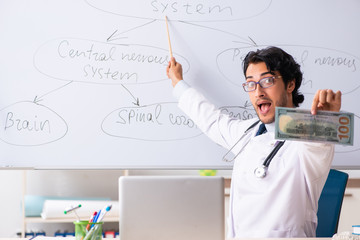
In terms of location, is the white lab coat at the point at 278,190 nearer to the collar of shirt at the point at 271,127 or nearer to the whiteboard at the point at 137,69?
the collar of shirt at the point at 271,127

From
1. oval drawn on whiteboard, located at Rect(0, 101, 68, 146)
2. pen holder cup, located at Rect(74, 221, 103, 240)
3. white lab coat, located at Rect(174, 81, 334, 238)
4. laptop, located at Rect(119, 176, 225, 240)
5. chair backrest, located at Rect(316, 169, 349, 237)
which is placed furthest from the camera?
oval drawn on whiteboard, located at Rect(0, 101, 68, 146)

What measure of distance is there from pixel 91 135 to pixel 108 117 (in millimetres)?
120

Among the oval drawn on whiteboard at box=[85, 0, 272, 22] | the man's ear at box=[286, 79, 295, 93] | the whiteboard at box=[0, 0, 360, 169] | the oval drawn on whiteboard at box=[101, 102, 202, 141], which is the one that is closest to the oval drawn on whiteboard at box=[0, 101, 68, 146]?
the whiteboard at box=[0, 0, 360, 169]

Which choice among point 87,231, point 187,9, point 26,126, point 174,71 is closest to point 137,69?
point 174,71

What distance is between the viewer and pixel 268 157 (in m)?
1.90

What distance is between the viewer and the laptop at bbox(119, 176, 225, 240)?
1334 millimetres

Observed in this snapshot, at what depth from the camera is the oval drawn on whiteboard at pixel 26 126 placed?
2.28 meters

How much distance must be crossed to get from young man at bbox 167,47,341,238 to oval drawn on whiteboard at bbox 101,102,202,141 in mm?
104

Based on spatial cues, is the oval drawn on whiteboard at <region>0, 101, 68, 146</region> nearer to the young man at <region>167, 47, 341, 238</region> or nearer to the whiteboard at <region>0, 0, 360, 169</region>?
the whiteboard at <region>0, 0, 360, 169</region>

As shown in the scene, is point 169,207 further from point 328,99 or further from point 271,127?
point 271,127

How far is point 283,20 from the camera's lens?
7.88 feet

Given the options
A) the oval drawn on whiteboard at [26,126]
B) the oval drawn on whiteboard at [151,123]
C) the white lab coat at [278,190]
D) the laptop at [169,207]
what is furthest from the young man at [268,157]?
the oval drawn on whiteboard at [26,126]

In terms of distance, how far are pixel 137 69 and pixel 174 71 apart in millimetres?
186

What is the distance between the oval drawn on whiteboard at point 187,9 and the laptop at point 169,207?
1.22 meters
